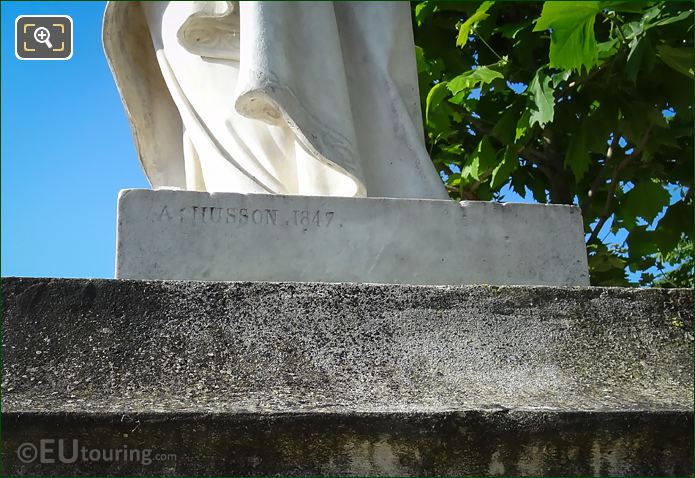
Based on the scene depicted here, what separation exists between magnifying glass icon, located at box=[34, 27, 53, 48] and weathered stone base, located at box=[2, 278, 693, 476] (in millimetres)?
1308

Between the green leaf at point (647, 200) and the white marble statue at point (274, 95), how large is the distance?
358 centimetres

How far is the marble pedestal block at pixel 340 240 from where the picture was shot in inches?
118

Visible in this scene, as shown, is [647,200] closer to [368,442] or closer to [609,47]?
[609,47]

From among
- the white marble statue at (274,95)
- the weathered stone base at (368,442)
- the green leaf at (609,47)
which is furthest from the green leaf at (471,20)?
the weathered stone base at (368,442)

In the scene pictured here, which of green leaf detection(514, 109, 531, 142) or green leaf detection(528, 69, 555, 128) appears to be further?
green leaf detection(514, 109, 531, 142)

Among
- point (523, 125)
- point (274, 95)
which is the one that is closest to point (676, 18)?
point (523, 125)

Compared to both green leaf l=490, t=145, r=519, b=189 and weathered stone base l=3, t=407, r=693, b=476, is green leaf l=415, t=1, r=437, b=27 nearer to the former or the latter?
green leaf l=490, t=145, r=519, b=189

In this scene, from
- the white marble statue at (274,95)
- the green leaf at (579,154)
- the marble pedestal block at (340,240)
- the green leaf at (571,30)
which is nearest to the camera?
the marble pedestal block at (340,240)

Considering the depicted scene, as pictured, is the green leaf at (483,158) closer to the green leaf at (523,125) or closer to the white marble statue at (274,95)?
the green leaf at (523,125)

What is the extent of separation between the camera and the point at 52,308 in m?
2.66

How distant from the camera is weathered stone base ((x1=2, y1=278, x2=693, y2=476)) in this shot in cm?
239

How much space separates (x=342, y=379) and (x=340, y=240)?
622 millimetres

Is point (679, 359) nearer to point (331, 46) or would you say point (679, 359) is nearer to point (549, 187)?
point (331, 46)

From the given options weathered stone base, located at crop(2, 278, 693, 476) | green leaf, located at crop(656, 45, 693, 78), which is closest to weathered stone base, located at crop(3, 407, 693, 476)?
weathered stone base, located at crop(2, 278, 693, 476)
